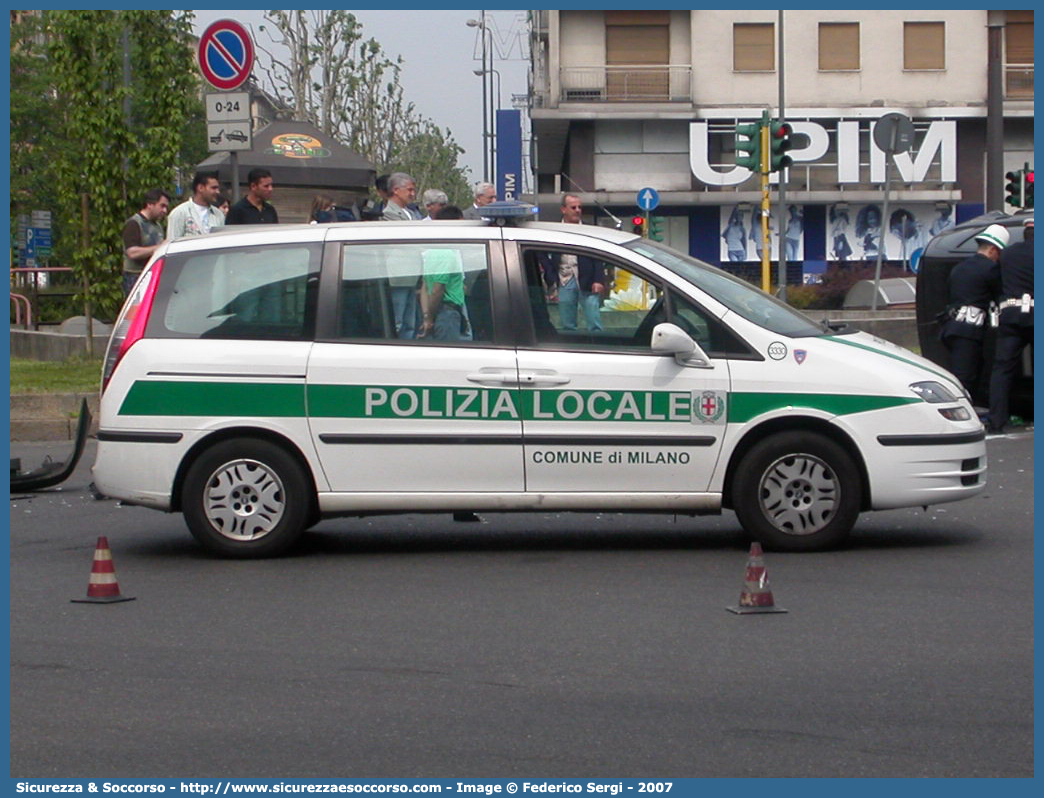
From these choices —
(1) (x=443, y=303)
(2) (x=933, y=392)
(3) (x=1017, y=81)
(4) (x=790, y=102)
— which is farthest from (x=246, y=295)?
(3) (x=1017, y=81)

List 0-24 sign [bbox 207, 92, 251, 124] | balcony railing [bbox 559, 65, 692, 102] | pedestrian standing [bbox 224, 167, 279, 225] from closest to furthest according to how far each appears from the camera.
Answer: pedestrian standing [bbox 224, 167, 279, 225]
0-24 sign [bbox 207, 92, 251, 124]
balcony railing [bbox 559, 65, 692, 102]

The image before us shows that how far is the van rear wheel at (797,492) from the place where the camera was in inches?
336

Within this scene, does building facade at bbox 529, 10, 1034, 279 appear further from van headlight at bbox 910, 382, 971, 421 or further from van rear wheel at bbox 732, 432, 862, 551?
van rear wheel at bbox 732, 432, 862, 551

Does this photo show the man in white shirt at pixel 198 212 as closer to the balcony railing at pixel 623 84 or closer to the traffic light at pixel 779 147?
the traffic light at pixel 779 147

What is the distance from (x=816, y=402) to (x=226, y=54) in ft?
25.7

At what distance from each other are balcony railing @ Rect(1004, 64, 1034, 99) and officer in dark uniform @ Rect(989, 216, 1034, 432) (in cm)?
4109

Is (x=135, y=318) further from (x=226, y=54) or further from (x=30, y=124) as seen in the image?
(x=30, y=124)

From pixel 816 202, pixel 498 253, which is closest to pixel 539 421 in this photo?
pixel 498 253

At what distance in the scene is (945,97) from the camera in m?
54.1

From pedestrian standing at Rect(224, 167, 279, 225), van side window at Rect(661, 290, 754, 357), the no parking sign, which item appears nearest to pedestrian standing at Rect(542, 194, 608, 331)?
van side window at Rect(661, 290, 754, 357)

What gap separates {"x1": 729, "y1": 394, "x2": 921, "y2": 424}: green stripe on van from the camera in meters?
8.50

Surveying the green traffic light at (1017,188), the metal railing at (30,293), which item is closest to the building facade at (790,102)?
the green traffic light at (1017,188)

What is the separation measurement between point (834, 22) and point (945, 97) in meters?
4.29

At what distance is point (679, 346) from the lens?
27.7 feet
